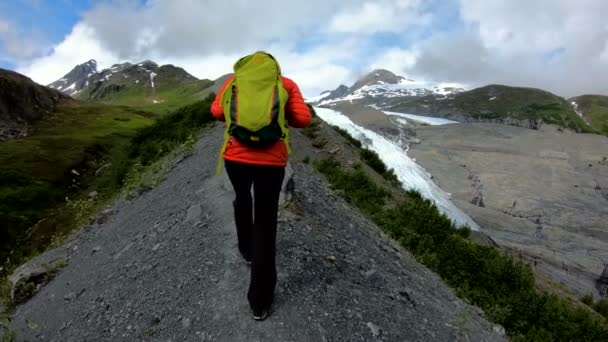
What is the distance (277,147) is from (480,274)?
30.1 ft

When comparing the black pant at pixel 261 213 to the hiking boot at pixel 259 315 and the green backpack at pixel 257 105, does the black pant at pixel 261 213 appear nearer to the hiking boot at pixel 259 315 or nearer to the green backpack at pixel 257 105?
the hiking boot at pixel 259 315

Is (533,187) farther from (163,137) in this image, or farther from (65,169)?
(163,137)

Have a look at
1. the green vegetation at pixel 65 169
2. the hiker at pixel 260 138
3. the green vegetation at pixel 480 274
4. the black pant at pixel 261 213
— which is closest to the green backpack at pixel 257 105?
the hiker at pixel 260 138

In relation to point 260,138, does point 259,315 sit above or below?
below

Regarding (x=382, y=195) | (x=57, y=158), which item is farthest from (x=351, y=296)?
(x=57, y=158)

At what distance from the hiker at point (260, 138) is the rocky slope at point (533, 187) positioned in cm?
3333

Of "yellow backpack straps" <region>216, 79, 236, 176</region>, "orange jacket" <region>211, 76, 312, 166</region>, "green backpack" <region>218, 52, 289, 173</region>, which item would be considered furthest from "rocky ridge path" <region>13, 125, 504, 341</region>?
"green backpack" <region>218, 52, 289, 173</region>

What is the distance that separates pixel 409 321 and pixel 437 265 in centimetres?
568

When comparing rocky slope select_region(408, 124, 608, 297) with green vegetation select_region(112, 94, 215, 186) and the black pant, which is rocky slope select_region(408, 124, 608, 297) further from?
the black pant

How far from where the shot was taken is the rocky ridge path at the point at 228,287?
20.1 ft

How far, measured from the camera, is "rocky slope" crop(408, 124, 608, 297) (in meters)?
49.4

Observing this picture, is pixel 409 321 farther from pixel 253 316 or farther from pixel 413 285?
pixel 253 316

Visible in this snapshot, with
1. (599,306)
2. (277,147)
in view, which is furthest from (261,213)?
(599,306)

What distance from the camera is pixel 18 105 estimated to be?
177ft
